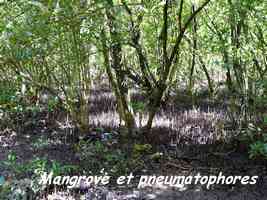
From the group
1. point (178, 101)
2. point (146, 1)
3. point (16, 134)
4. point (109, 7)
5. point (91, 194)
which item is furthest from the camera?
point (178, 101)

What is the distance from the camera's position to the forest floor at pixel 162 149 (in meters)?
4.36

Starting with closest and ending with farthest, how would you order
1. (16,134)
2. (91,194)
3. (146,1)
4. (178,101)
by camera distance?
(91,194), (146,1), (16,134), (178,101)

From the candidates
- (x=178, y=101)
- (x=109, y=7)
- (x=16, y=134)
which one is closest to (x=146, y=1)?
(x=109, y=7)

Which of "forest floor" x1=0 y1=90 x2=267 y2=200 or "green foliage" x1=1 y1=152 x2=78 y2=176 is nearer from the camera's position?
"forest floor" x1=0 y1=90 x2=267 y2=200

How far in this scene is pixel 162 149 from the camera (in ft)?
18.8

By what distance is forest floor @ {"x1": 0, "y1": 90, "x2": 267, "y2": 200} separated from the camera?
4.36 meters

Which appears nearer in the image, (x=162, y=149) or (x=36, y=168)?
(x=36, y=168)

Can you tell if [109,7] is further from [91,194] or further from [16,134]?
[16,134]

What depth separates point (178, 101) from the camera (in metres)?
10.2

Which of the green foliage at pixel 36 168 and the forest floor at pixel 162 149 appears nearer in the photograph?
the forest floor at pixel 162 149

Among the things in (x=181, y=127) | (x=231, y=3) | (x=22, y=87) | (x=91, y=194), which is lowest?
(x=91, y=194)

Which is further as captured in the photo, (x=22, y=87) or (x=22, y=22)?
(x=22, y=87)

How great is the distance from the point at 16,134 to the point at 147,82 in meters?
2.62

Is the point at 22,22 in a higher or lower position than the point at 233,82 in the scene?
higher
